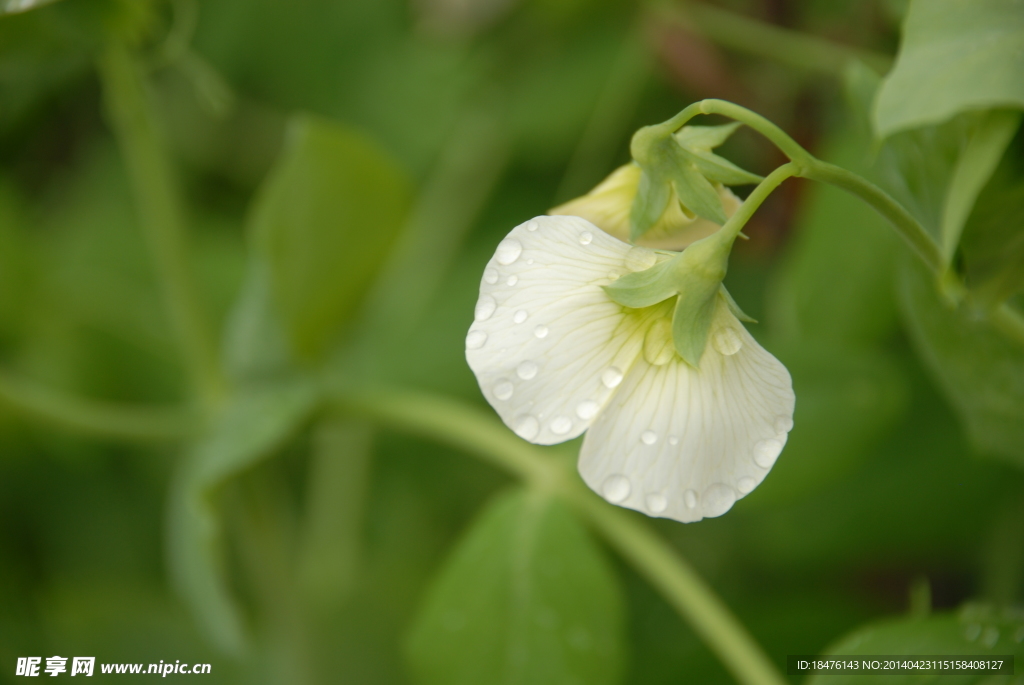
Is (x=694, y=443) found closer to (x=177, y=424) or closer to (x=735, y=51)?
(x=177, y=424)

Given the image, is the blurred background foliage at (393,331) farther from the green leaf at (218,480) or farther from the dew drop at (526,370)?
the dew drop at (526,370)

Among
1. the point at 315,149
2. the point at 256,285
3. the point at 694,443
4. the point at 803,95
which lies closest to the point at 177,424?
the point at 256,285

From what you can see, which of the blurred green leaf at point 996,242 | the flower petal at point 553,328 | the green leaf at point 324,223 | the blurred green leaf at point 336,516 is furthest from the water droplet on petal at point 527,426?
the blurred green leaf at point 336,516

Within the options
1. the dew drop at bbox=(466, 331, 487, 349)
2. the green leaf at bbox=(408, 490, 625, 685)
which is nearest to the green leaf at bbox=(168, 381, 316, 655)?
the green leaf at bbox=(408, 490, 625, 685)

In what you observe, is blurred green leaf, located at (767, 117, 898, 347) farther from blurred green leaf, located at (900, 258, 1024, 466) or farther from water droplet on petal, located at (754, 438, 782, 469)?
water droplet on petal, located at (754, 438, 782, 469)

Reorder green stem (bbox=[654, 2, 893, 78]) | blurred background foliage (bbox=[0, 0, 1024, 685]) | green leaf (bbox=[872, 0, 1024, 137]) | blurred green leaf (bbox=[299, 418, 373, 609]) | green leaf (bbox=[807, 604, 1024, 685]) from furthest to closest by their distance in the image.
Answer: blurred green leaf (bbox=[299, 418, 373, 609]) < green stem (bbox=[654, 2, 893, 78]) < blurred background foliage (bbox=[0, 0, 1024, 685]) < green leaf (bbox=[807, 604, 1024, 685]) < green leaf (bbox=[872, 0, 1024, 137])

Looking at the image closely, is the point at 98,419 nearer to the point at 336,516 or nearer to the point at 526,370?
the point at 336,516

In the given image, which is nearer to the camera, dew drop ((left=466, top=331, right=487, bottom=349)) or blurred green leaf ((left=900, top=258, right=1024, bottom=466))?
dew drop ((left=466, top=331, right=487, bottom=349))

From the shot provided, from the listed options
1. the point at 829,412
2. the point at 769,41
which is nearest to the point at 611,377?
the point at 829,412
